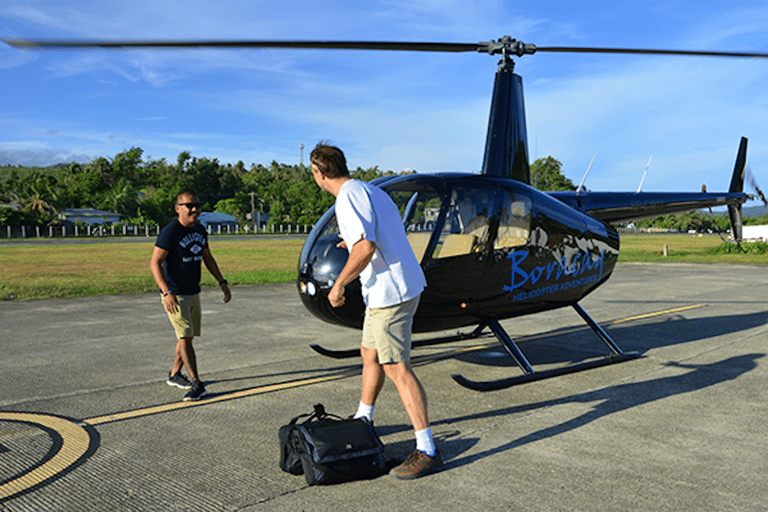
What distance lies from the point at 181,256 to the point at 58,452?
189cm

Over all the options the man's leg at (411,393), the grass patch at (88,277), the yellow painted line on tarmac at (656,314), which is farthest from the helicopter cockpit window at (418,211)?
the grass patch at (88,277)

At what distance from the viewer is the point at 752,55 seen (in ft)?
21.7

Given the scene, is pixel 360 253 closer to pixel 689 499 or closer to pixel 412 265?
pixel 412 265

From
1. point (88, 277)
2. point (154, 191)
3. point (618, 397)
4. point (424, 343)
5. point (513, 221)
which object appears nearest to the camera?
point (618, 397)

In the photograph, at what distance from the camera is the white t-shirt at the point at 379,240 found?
137 inches

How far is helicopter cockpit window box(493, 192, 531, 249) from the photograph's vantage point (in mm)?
5711

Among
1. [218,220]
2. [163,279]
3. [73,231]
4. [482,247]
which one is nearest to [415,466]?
[482,247]

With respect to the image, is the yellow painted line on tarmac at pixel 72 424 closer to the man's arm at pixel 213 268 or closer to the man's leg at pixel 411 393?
the man's arm at pixel 213 268

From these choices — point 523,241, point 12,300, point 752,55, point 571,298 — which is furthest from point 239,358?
point 12,300

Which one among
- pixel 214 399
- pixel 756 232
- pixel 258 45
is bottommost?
pixel 214 399

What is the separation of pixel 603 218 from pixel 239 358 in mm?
5295

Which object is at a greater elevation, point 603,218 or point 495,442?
point 603,218

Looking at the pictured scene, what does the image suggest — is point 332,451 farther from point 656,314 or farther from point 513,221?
point 656,314

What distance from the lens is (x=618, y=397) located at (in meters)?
5.27
